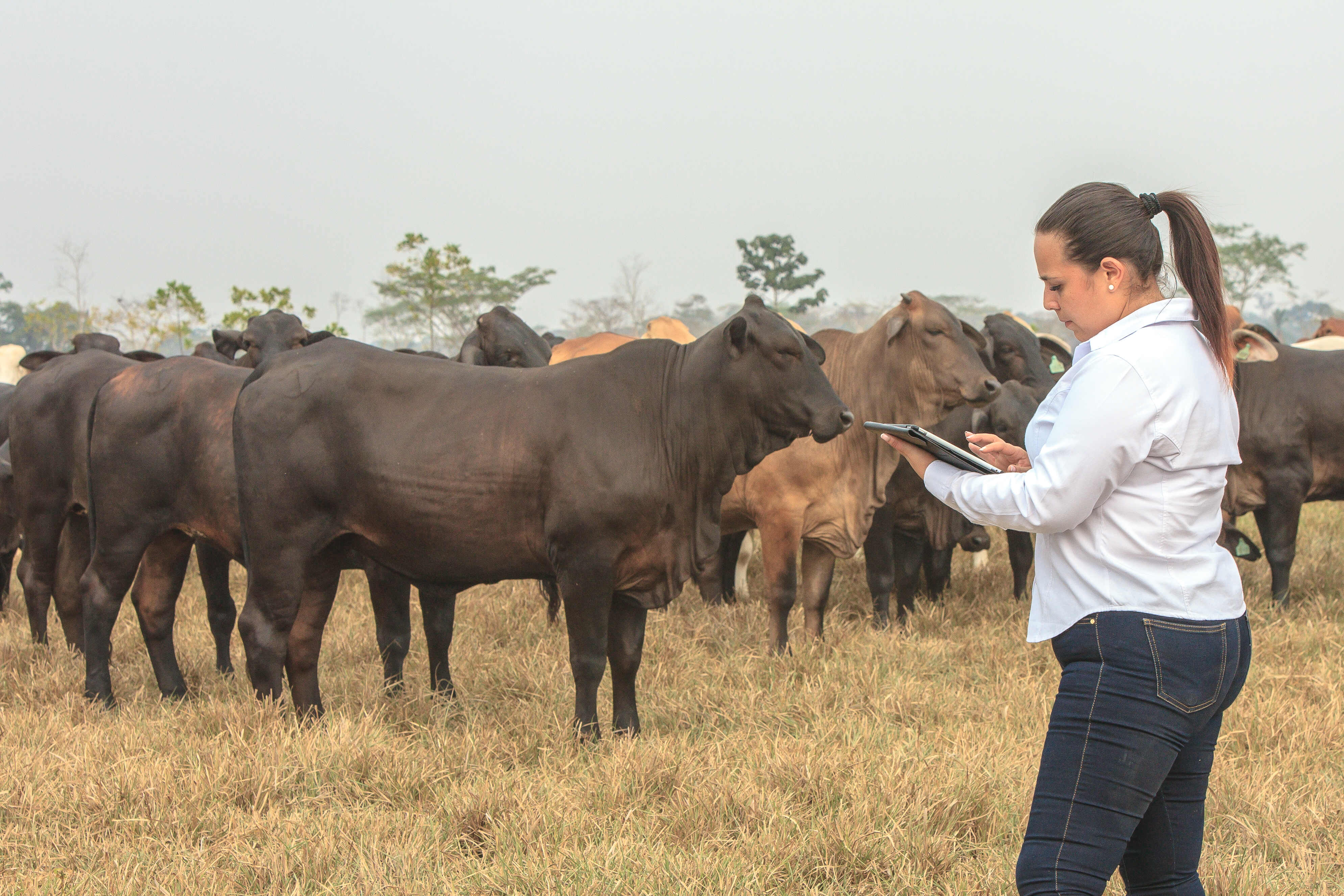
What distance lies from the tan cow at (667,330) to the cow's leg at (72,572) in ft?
17.2

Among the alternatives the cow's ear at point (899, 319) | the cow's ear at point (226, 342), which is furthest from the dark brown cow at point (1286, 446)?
the cow's ear at point (226, 342)

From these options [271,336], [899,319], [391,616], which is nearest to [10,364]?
[271,336]

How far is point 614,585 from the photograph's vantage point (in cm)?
473

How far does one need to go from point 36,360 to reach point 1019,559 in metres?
6.96

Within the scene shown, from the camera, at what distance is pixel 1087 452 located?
2133 millimetres

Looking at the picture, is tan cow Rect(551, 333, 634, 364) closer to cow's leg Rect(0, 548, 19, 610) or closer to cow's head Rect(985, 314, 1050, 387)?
cow's head Rect(985, 314, 1050, 387)

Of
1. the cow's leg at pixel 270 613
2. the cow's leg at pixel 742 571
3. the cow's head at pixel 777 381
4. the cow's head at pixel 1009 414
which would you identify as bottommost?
the cow's leg at pixel 742 571

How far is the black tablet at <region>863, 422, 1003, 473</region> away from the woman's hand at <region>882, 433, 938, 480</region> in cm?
1

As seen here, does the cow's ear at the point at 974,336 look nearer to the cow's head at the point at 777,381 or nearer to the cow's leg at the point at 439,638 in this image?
the cow's head at the point at 777,381

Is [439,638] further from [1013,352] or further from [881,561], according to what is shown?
[1013,352]

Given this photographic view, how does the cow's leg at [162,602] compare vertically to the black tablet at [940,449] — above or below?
below

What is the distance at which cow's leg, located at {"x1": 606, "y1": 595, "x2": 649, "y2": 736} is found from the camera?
488 cm

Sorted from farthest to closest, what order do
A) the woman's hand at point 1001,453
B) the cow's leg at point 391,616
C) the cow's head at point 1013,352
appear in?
the cow's head at point 1013,352
the cow's leg at point 391,616
the woman's hand at point 1001,453

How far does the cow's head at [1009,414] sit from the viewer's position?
7.07 m
